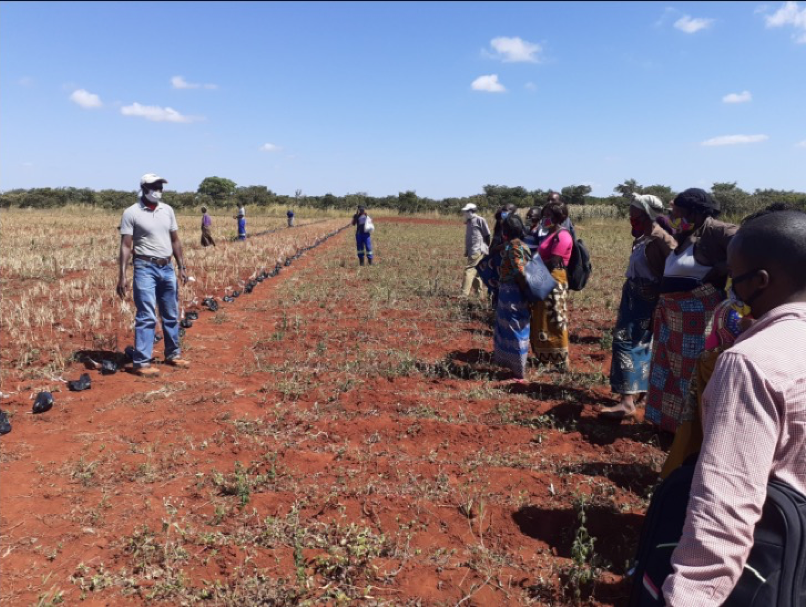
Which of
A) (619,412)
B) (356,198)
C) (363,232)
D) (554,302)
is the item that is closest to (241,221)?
(363,232)

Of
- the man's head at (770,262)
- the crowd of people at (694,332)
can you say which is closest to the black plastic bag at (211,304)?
the crowd of people at (694,332)

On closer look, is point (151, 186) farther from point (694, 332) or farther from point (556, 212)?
point (694, 332)

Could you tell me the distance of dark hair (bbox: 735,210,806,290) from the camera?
1.35 m

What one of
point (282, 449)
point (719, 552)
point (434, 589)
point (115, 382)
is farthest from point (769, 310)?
point (115, 382)

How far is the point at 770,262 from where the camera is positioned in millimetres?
1393

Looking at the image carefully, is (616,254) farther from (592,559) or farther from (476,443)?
(592,559)

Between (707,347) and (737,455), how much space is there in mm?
1458

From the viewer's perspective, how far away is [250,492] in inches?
126

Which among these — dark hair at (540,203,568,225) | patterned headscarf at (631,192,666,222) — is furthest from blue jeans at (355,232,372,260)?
patterned headscarf at (631,192,666,222)

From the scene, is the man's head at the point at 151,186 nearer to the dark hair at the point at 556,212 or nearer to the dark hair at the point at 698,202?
the dark hair at the point at 556,212

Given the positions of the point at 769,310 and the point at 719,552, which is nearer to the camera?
the point at 719,552

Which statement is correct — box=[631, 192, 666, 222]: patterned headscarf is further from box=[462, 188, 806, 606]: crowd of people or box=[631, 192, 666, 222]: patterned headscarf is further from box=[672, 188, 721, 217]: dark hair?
box=[672, 188, 721, 217]: dark hair

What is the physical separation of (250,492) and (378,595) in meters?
1.11

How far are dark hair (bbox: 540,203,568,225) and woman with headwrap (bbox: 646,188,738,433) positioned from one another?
5.29ft
